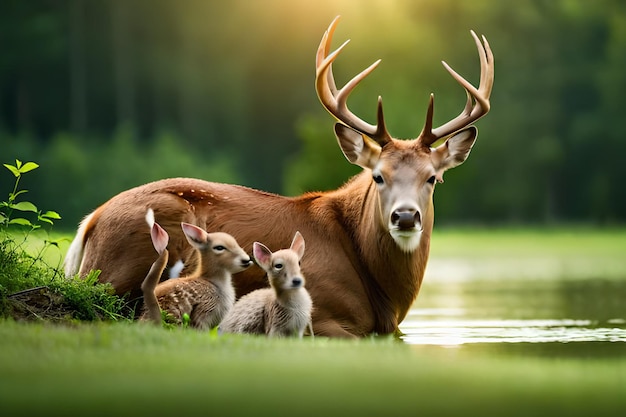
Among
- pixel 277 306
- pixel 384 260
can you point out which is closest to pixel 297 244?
pixel 277 306

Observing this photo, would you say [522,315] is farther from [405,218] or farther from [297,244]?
A: [297,244]

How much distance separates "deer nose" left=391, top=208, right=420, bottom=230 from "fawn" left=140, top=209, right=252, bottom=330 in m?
1.05

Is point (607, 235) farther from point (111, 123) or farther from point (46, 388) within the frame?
point (46, 388)

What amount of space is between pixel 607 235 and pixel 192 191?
28.2 metres

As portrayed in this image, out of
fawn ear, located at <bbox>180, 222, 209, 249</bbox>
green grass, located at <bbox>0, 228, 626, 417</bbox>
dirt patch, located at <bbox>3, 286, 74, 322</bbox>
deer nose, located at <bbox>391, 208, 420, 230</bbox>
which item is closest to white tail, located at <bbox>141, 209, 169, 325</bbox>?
green grass, located at <bbox>0, 228, 626, 417</bbox>

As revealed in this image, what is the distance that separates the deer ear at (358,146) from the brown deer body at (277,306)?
3.87 feet

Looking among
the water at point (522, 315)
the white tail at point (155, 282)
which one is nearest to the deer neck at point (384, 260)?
the water at point (522, 315)

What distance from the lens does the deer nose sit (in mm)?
7797

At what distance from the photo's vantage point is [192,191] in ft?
29.3

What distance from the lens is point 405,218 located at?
25.6 ft

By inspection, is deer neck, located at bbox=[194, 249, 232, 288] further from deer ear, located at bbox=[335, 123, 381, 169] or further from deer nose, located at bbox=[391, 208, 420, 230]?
deer ear, located at bbox=[335, 123, 381, 169]

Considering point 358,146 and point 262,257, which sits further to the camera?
point 358,146

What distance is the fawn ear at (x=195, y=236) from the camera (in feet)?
25.8

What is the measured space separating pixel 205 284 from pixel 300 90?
48017 millimetres
